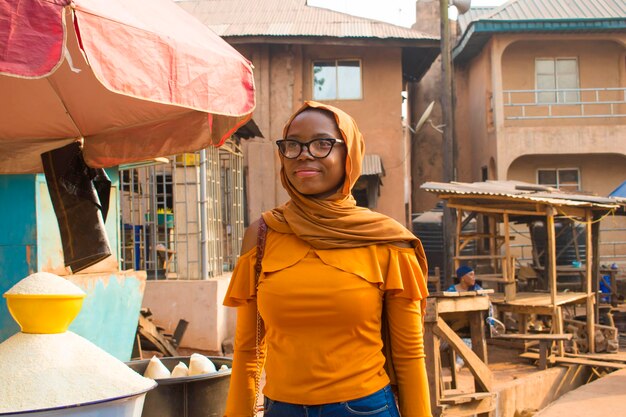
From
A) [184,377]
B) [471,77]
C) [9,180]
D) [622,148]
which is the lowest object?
[184,377]

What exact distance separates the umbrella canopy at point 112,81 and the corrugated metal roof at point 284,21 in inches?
533

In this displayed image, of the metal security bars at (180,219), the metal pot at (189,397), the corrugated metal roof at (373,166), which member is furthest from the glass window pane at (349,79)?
the metal pot at (189,397)

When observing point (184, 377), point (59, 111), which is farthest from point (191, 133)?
point (184, 377)

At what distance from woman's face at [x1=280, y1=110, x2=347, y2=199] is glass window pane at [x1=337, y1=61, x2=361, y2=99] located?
51.5ft

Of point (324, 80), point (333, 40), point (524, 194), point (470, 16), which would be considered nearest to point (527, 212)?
point (524, 194)

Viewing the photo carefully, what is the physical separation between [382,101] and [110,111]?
1444 centimetres

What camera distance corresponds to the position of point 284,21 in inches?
730

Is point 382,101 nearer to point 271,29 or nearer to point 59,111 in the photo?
point 271,29

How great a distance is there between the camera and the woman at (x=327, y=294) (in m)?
2.53

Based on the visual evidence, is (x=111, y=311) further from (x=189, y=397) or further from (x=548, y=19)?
(x=548, y=19)

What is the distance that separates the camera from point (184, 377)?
3.51m

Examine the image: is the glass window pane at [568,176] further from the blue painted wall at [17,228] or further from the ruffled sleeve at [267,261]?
the ruffled sleeve at [267,261]

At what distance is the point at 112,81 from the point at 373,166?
14720mm

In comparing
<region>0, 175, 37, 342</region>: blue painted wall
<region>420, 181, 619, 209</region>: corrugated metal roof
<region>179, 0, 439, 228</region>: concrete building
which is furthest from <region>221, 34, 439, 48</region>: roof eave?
<region>0, 175, 37, 342</region>: blue painted wall
